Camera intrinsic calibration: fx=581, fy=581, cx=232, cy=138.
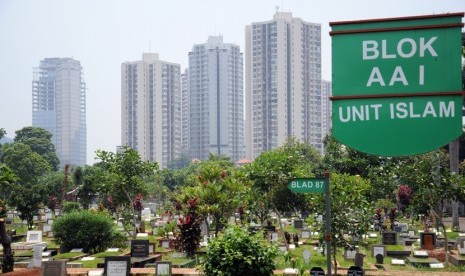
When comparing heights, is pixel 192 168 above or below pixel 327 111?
below

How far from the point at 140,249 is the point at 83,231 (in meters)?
5.06

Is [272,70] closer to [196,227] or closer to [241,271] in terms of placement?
[196,227]

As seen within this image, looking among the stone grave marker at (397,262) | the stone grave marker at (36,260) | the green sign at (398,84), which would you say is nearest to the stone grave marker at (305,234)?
the stone grave marker at (397,262)

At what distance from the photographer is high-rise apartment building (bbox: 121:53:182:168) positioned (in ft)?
561

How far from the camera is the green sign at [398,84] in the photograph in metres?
5.50

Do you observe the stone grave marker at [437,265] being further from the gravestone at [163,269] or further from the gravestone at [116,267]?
the gravestone at [116,267]

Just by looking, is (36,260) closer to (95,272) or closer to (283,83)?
(95,272)

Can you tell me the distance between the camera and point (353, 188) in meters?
21.9

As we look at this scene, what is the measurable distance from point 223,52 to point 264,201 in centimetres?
15795

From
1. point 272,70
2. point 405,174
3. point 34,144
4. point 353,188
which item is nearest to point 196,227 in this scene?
point 353,188

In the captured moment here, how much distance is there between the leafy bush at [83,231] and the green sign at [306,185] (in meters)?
20.7

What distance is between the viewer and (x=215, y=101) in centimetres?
17900

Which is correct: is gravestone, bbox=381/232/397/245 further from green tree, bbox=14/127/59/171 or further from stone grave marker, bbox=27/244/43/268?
green tree, bbox=14/127/59/171

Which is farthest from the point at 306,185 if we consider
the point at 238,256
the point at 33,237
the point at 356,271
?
the point at 33,237
